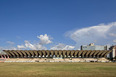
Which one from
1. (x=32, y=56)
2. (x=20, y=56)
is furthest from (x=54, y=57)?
(x=20, y=56)

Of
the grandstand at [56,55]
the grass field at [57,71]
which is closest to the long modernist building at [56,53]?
the grandstand at [56,55]

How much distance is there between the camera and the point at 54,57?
125 m

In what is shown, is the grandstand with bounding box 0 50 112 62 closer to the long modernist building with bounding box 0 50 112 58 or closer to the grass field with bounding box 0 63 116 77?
the long modernist building with bounding box 0 50 112 58

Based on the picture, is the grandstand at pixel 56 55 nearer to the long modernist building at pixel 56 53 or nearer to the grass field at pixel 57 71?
the long modernist building at pixel 56 53

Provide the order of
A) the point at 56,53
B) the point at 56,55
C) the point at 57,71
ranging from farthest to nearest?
1. the point at 56,55
2. the point at 56,53
3. the point at 57,71

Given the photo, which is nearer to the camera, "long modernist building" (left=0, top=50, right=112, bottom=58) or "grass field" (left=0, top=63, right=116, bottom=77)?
"grass field" (left=0, top=63, right=116, bottom=77)

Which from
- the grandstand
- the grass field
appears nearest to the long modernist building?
the grandstand

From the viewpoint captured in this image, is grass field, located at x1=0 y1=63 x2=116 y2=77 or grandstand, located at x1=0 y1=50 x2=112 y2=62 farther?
grandstand, located at x1=0 y1=50 x2=112 y2=62

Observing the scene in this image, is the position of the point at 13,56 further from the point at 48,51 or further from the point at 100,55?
the point at 100,55

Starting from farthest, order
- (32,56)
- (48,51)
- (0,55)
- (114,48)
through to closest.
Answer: (114,48)
(0,55)
(32,56)
(48,51)

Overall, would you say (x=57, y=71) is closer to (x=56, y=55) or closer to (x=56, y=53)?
(x=56, y=53)

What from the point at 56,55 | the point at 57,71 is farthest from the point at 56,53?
the point at 57,71

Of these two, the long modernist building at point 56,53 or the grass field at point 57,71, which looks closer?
the grass field at point 57,71

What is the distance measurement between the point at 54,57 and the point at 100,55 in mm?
42613
